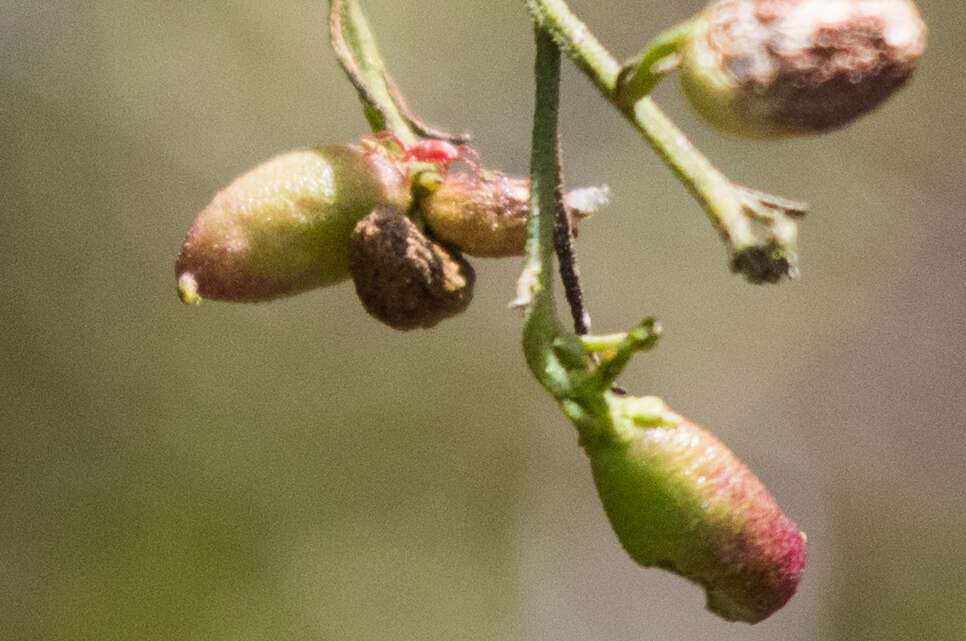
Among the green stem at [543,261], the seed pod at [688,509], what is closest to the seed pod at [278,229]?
the green stem at [543,261]

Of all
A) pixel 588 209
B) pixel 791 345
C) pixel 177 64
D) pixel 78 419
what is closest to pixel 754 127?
pixel 588 209

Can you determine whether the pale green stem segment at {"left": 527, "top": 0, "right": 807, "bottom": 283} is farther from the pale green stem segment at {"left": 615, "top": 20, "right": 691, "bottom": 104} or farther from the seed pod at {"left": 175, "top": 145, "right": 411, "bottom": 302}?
the seed pod at {"left": 175, "top": 145, "right": 411, "bottom": 302}

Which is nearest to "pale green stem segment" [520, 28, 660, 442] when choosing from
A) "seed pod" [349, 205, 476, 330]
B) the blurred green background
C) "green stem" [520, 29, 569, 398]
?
"green stem" [520, 29, 569, 398]

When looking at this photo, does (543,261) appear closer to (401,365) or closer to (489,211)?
(489,211)

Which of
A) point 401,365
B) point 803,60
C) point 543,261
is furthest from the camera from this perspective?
point 401,365

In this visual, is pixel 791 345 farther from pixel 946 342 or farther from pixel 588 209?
pixel 588 209

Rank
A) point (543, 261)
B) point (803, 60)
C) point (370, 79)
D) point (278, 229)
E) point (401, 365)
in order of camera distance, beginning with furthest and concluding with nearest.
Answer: point (401, 365) < point (370, 79) < point (278, 229) < point (543, 261) < point (803, 60)

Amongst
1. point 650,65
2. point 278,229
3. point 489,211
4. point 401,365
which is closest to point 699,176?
point 650,65

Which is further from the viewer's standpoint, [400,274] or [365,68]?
[365,68]
